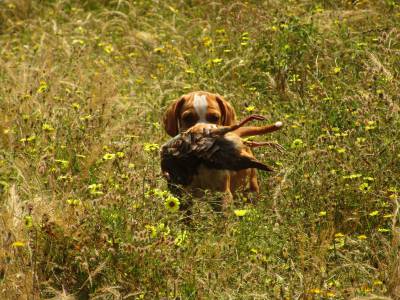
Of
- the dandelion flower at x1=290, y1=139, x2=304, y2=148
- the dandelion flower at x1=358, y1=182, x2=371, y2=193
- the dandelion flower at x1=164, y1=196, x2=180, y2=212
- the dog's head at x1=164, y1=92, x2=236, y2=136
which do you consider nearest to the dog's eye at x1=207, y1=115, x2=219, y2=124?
the dog's head at x1=164, y1=92, x2=236, y2=136

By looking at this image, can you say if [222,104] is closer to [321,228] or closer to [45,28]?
[321,228]

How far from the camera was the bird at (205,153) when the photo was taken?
5.52 metres

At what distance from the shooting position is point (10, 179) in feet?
21.9

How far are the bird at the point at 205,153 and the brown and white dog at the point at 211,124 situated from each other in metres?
0.08

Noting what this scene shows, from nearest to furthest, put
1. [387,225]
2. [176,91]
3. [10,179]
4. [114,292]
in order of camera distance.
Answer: [114,292] → [387,225] → [10,179] → [176,91]

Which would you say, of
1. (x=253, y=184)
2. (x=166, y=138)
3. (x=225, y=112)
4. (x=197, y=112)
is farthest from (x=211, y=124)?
(x=166, y=138)

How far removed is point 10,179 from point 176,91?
1921mm

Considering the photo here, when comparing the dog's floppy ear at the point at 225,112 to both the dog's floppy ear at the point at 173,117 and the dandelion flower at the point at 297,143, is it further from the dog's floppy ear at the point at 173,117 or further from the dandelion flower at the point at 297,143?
the dandelion flower at the point at 297,143

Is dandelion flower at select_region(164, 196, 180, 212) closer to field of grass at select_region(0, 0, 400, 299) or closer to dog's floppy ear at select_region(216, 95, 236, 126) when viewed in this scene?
field of grass at select_region(0, 0, 400, 299)

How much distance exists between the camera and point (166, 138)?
7.16 m

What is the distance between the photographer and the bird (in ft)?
18.1

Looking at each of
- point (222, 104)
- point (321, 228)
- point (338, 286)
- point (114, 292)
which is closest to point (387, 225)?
point (321, 228)

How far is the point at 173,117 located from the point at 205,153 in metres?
0.89

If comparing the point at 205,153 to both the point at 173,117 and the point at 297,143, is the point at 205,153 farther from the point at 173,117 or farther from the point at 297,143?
the point at 173,117
